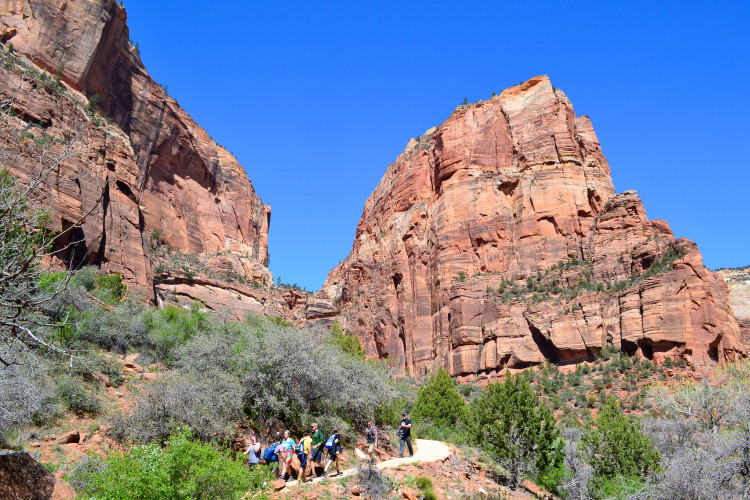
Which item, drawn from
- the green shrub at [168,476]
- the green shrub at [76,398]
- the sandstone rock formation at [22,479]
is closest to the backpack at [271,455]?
the green shrub at [168,476]

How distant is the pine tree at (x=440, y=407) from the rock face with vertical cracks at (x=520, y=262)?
19.5 meters

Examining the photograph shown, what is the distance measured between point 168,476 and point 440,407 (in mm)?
28135

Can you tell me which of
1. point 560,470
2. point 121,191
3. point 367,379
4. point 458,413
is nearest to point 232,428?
point 367,379

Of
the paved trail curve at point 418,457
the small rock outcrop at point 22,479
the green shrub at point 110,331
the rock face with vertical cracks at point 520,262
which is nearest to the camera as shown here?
the small rock outcrop at point 22,479

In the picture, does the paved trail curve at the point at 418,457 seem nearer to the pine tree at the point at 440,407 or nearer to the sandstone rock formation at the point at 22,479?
the sandstone rock formation at the point at 22,479

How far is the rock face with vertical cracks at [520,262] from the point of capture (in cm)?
4984

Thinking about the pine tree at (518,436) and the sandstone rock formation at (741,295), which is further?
the sandstone rock formation at (741,295)

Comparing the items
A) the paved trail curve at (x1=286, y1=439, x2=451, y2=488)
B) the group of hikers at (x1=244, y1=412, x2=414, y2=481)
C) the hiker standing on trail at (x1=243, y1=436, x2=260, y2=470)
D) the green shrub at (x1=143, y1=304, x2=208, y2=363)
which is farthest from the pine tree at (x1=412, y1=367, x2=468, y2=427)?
the hiker standing on trail at (x1=243, y1=436, x2=260, y2=470)

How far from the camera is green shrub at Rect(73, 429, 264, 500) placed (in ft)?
29.2

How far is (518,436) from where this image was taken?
22719 millimetres

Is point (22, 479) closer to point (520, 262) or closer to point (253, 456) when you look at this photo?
point (253, 456)

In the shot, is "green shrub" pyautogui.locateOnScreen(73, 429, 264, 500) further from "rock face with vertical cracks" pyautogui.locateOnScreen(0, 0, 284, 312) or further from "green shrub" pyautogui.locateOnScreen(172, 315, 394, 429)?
"rock face with vertical cracks" pyautogui.locateOnScreen(0, 0, 284, 312)

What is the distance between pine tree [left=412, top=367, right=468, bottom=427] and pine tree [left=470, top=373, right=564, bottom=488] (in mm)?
9355

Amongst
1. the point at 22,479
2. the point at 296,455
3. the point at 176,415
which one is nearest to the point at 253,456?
the point at 296,455
